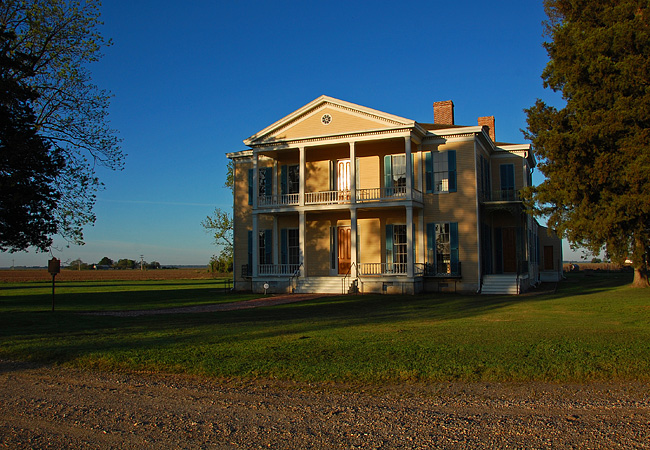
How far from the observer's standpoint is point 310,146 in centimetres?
2438

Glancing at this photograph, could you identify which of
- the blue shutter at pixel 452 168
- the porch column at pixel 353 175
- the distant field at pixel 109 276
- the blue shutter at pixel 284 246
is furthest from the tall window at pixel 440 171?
the distant field at pixel 109 276

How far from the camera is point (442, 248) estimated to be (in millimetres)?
23719

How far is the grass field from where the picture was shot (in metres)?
7.17

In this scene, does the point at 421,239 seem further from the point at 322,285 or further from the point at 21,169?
the point at 21,169

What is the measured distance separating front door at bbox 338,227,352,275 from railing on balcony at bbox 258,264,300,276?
2083 mm

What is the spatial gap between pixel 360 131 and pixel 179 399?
722 inches

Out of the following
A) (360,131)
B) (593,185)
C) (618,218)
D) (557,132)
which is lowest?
(618,218)

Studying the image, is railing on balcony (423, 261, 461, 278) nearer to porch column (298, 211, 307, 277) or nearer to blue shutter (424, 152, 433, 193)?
blue shutter (424, 152, 433, 193)

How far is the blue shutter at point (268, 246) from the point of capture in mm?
26984

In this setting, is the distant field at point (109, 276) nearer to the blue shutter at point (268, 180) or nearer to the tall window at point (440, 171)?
the blue shutter at point (268, 180)

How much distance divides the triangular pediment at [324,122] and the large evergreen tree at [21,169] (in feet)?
32.8

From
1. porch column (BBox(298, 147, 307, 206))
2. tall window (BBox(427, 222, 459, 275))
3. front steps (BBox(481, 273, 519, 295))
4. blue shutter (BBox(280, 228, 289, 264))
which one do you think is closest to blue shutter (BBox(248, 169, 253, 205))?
blue shutter (BBox(280, 228, 289, 264))

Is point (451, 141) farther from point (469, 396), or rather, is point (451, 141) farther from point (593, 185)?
point (469, 396)

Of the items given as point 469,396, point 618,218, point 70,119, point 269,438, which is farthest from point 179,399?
point 70,119
